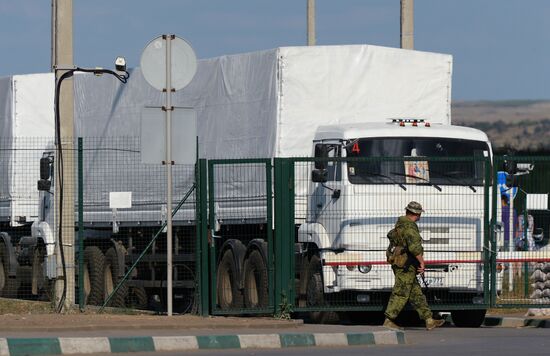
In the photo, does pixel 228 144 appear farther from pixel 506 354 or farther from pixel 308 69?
pixel 506 354

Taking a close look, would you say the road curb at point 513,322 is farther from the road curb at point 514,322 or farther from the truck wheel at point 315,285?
the truck wheel at point 315,285

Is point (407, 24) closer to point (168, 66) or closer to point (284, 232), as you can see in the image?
point (284, 232)

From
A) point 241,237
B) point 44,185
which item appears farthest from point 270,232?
point 44,185

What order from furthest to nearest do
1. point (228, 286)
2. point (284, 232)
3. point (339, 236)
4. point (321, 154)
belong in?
point (228, 286) → point (321, 154) → point (339, 236) → point (284, 232)

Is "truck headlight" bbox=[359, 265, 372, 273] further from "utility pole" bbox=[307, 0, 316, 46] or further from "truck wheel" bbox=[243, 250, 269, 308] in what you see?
"utility pole" bbox=[307, 0, 316, 46]

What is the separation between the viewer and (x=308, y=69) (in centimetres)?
1981

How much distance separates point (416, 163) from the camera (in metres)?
18.3

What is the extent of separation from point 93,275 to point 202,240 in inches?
194

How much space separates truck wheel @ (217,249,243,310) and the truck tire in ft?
18.1

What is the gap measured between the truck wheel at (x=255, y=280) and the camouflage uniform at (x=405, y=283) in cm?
207

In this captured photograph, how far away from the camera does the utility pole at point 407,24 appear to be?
26828 millimetres

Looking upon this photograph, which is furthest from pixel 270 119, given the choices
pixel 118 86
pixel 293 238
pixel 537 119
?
pixel 537 119

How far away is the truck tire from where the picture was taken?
79.8ft

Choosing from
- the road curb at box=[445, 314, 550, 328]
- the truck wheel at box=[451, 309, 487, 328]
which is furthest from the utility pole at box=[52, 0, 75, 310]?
the road curb at box=[445, 314, 550, 328]
